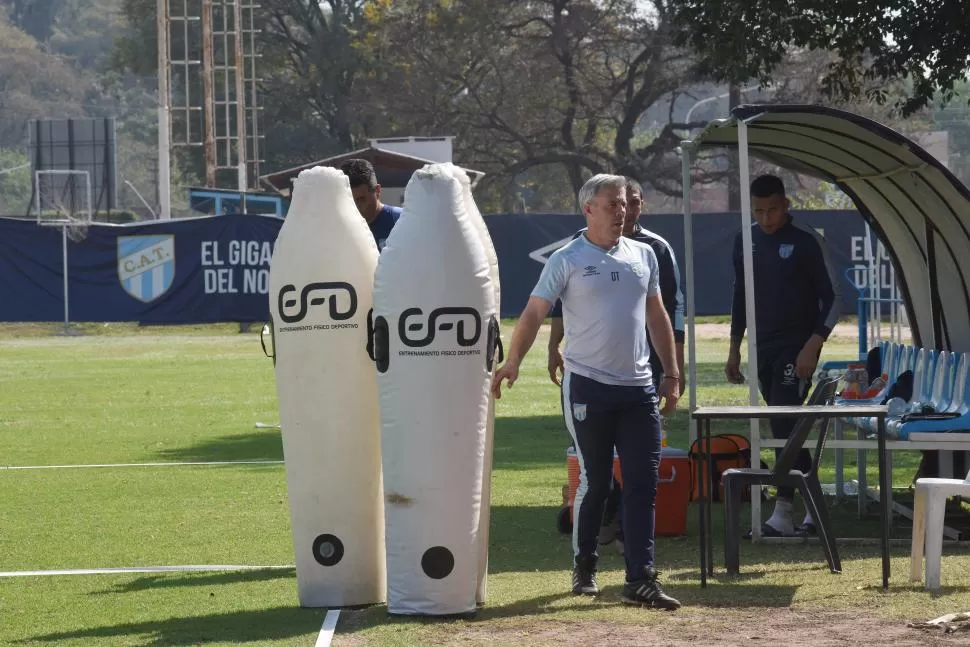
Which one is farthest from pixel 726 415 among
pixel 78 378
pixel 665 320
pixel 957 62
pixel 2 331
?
pixel 2 331

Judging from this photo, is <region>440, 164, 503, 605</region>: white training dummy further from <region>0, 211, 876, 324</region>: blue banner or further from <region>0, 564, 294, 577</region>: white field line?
<region>0, 211, 876, 324</region>: blue banner

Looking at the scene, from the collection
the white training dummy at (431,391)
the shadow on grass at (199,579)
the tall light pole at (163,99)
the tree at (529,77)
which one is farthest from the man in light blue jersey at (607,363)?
the tree at (529,77)

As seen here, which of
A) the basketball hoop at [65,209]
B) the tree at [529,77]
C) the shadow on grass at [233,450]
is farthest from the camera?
the tree at [529,77]

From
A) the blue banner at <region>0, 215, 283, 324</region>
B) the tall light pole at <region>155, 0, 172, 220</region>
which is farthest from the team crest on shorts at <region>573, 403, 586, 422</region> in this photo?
the tall light pole at <region>155, 0, 172, 220</region>

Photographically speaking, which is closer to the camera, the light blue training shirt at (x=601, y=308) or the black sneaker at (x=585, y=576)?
the light blue training shirt at (x=601, y=308)

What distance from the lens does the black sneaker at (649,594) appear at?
297 inches

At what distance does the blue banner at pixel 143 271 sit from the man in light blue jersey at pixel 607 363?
2538cm

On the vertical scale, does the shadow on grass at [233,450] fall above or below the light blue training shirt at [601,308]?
below

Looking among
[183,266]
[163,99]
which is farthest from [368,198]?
[163,99]

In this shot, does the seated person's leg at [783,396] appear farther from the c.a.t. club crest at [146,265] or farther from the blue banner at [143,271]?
the c.a.t. club crest at [146,265]

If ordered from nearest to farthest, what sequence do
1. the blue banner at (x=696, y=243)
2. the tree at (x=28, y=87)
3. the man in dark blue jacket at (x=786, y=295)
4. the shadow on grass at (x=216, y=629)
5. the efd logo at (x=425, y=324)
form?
1. the shadow on grass at (x=216, y=629)
2. the efd logo at (x=425, y=324)
3. the man in dark blue jacket at (x=786, y=295)
4. the blue banner at (x=696, y=243)
5. the tree at (x=28, y=87)

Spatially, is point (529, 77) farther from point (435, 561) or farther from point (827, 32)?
point (435, 561)

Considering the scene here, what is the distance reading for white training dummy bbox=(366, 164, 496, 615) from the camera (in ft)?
24.2

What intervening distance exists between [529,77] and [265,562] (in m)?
43.6
